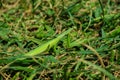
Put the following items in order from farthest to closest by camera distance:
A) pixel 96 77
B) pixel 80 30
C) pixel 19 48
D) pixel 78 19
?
pixel 78 19
pixel 80 30
pixel 19 48
pixel 96 77

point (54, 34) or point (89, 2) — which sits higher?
point (89, 2)

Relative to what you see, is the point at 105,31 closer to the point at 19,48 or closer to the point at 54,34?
the point at 54,34

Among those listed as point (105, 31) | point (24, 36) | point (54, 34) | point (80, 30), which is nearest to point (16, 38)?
point (24, 36)

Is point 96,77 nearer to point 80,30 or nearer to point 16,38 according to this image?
point 80,30

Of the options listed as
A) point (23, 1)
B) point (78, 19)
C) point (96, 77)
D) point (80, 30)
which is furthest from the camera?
point (23, 1)

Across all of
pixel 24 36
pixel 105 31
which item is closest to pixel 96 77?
pixel 105 31

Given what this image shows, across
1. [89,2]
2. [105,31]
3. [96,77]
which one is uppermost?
[89,2]

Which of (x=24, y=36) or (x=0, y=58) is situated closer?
(x=0, y=58)
